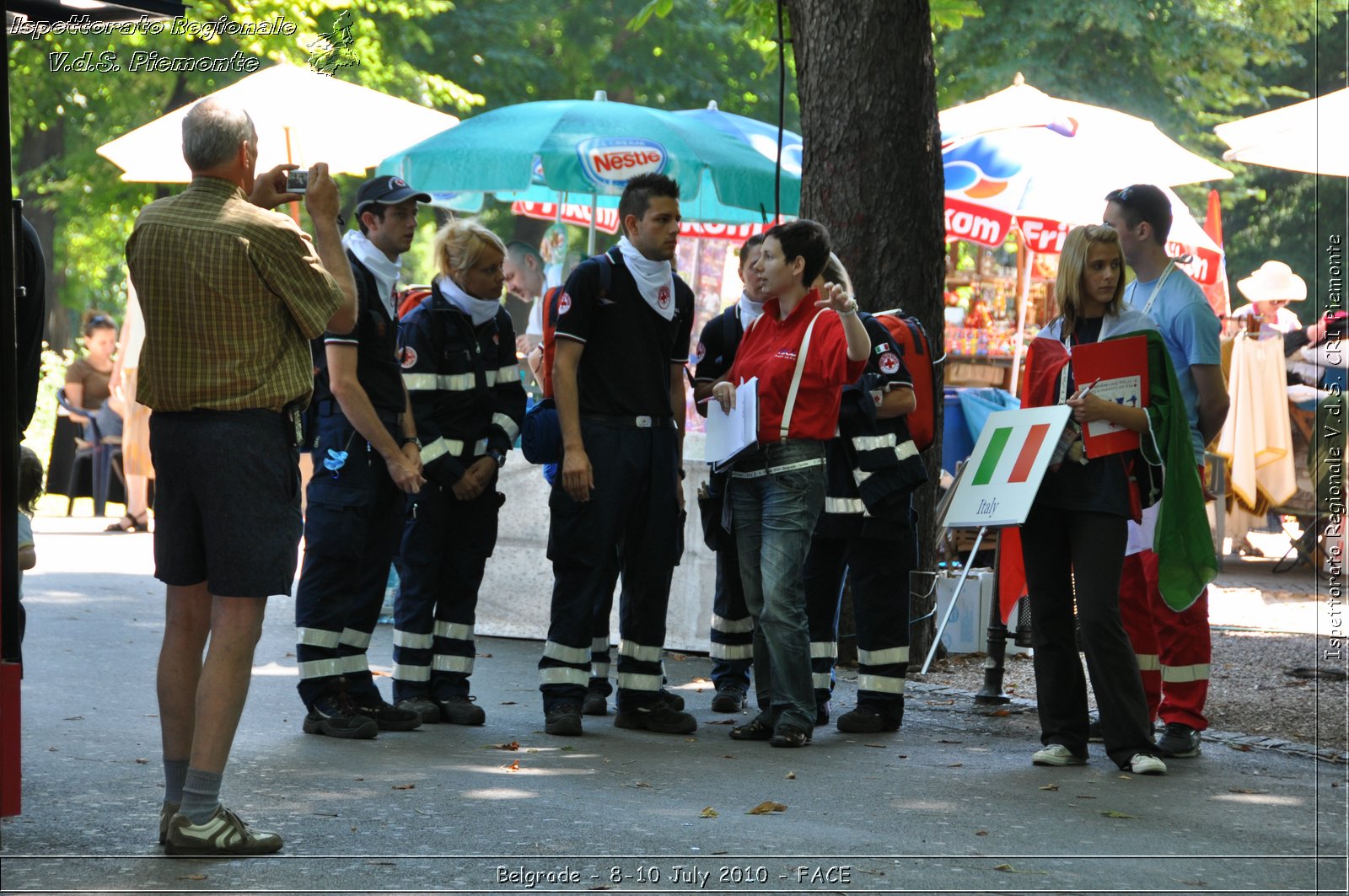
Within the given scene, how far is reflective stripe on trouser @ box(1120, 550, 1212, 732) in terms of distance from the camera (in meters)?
6.75

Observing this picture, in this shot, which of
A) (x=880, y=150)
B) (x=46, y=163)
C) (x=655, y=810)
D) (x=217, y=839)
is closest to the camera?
(x=217, y=839)

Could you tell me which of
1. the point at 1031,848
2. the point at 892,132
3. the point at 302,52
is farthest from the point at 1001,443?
the point at 302,52

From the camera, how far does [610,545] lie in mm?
6852

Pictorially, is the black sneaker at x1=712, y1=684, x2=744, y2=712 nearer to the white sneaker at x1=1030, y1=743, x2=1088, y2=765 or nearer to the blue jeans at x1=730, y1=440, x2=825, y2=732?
the blue jeans at x1=730, y1=440, x2=825, y2=732

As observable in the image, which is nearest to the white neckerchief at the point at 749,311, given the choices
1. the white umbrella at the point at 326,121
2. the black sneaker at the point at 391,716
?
the black sneaker at the point at 391,716

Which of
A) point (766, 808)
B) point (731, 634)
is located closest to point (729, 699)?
point (731, 634)

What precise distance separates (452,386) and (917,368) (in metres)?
2.10

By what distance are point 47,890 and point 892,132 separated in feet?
20.2

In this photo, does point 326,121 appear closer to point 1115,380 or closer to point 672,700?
point 672,700

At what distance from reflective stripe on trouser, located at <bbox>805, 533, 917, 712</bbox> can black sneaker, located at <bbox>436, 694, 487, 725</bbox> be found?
1.50 metres

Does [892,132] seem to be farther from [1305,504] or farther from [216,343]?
[1305,504]

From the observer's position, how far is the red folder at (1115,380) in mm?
6355

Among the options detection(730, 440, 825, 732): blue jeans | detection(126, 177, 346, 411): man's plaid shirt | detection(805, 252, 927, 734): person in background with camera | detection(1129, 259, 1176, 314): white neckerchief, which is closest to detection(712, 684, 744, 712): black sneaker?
detection(805, 252, 927, 734): person in background with camera

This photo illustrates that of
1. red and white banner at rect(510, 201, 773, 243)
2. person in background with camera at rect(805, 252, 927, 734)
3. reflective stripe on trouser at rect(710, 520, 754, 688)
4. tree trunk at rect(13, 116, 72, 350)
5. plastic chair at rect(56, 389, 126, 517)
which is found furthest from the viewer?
tree trunk at rect(13, 116, 72, 350)
